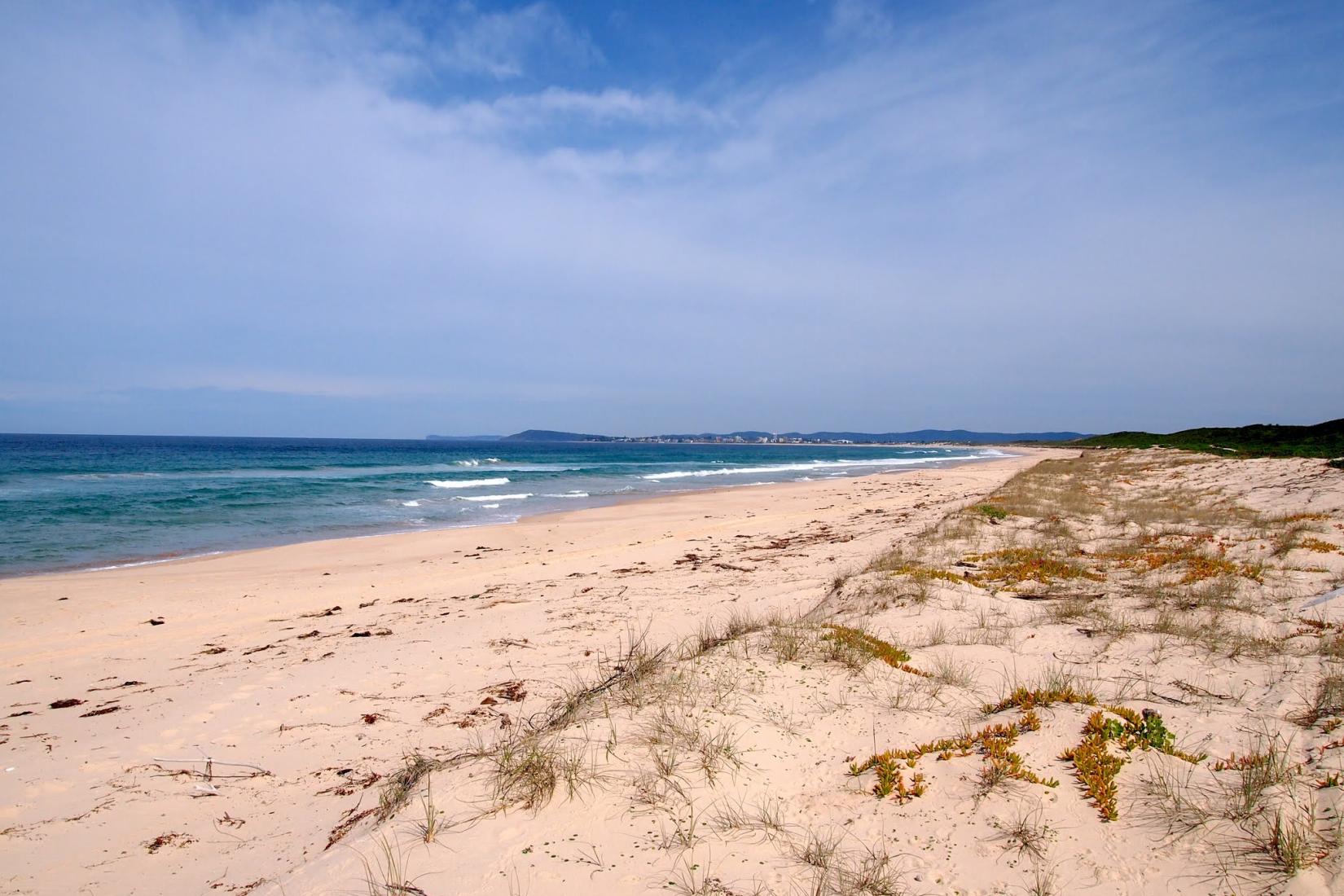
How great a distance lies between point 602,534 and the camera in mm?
17422

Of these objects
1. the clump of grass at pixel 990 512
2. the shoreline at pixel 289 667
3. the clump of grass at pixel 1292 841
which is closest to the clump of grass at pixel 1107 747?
the clump of grass at pixel 1292 841

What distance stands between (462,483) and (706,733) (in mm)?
35202

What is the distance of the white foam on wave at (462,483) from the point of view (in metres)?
34.9

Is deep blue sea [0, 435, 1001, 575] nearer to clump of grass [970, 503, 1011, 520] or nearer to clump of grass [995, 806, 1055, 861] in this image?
clump of grass [970, 503, 1011, 520]

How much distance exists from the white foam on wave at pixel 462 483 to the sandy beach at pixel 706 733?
988 inches

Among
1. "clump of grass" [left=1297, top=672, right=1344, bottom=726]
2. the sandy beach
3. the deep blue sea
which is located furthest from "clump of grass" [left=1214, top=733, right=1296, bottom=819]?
the deep blue sea

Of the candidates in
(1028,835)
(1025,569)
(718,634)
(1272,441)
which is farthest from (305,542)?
(1272,441)

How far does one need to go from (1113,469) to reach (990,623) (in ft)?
86.6

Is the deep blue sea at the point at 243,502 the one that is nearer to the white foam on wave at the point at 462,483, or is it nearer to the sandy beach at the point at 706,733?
the white foam on wave at the point at 462,483

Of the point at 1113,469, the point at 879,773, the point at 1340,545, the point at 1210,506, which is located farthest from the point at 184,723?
the point at 1113,469

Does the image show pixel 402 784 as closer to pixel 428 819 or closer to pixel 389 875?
pixel 428 819

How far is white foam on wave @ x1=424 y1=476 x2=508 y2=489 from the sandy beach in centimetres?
2509

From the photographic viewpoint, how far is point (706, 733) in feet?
13.2

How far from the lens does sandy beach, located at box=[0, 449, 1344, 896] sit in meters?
3.03
